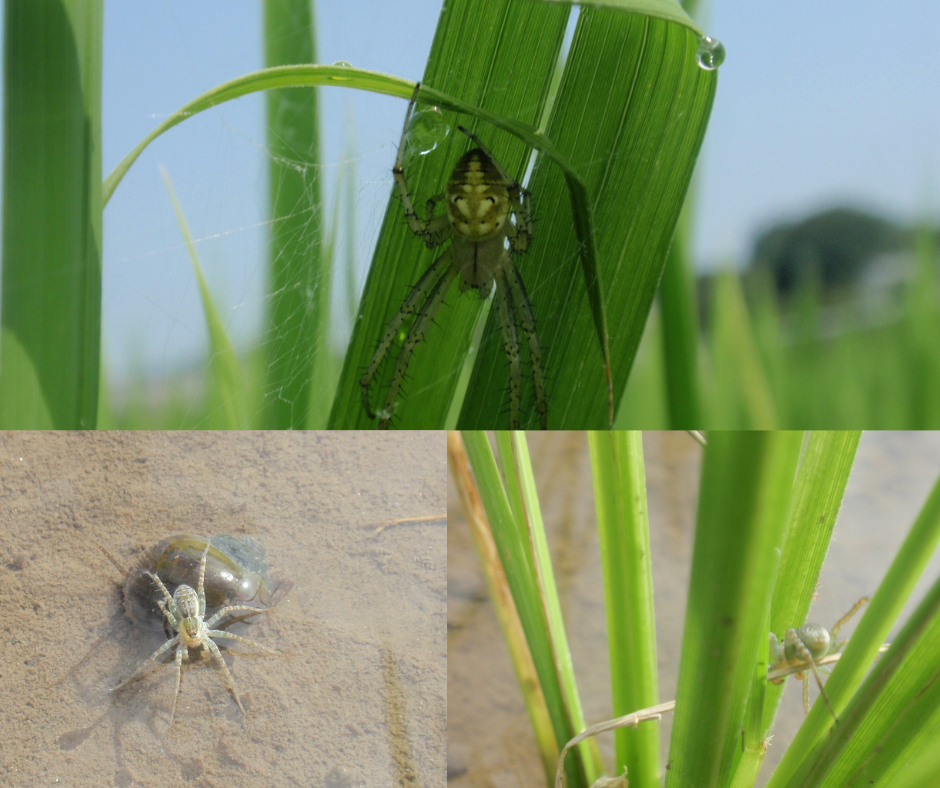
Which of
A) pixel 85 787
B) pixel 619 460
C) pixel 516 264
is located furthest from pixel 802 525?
pixel 85 787

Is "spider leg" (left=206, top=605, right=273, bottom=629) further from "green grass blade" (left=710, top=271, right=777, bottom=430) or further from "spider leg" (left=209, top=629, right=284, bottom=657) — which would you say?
"green grass blade" (left=710, top=271, right=777, bottom=430)

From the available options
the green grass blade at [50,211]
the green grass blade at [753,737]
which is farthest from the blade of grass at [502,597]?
the green grass blade at [50,211]

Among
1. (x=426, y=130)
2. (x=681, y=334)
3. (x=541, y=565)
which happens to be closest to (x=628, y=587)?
(x=541, y=565)

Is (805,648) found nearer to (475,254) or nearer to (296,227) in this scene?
(475,254)

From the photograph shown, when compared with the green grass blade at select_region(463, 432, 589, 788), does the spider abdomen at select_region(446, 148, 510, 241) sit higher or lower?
higher

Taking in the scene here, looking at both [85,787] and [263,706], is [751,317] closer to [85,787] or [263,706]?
[263,706]

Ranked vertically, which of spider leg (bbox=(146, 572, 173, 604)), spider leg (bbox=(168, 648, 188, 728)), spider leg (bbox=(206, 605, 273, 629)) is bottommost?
spider leg (bbox=(168, 648, 188, 728))

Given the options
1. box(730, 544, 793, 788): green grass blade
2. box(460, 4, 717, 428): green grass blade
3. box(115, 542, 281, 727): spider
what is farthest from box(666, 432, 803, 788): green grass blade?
box(115, 542, 281, 727): spider
